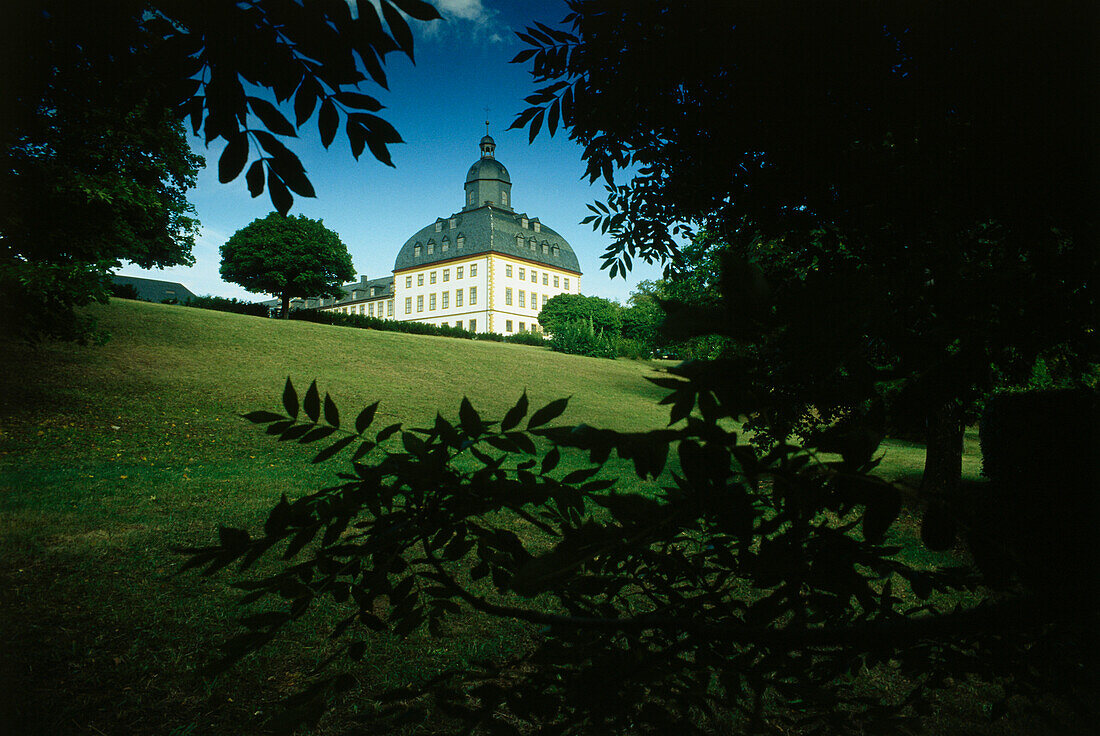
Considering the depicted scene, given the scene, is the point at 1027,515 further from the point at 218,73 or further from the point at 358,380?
the point at 358,380

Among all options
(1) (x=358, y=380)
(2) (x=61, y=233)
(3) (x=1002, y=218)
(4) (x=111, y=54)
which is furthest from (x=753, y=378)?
(1) (x=358, y=380)

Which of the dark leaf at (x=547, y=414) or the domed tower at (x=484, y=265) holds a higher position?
the domed tower at (x=484, y=265)

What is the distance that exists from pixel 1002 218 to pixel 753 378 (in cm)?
182

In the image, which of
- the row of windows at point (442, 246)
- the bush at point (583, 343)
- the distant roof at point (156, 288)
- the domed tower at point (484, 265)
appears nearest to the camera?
the bush at point (583, 343)

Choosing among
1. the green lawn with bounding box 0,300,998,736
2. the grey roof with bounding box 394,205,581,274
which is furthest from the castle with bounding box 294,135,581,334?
the green lawn with bounding box 0,300,998,736

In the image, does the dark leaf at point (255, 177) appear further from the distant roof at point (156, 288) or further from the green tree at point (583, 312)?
the distant roof at point (156, 288)

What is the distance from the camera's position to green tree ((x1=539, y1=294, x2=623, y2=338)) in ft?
173

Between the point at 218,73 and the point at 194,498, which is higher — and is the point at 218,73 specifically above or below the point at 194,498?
above

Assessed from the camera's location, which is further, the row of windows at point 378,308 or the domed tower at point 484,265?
the row of windows at point 378,308

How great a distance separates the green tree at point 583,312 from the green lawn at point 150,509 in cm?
3440

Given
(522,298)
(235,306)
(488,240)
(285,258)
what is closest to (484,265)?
(488,240)

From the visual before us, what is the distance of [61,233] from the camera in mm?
8516

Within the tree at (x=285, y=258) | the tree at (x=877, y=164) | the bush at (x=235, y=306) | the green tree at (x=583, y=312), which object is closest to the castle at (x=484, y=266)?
the green tree at (x=583, y=312)

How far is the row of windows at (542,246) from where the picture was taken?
6638cm
